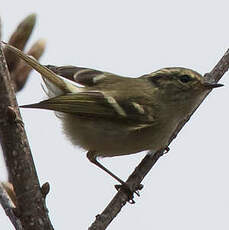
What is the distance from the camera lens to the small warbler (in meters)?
4.36

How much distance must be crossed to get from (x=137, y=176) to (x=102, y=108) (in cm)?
88

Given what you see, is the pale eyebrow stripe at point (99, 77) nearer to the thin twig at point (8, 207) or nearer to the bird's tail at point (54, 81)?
the bird's tail at point (54, 81)

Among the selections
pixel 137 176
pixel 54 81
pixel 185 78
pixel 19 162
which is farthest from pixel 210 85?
pixel 19 162

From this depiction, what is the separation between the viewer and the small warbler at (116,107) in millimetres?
4363

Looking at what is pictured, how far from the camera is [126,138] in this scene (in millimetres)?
4410

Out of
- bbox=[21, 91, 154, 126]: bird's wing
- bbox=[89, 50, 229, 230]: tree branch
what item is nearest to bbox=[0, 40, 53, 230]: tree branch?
bbox=[89, 50, 229, 230]: tree branch

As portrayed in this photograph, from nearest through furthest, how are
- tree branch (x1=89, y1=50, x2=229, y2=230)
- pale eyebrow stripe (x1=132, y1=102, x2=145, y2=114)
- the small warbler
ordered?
tree branch (x1=89, y1=50, x2=229, y2=230) → the small warbler → pale eyebrow stripe (x1=132, y1=102, x2=145, y2=114)

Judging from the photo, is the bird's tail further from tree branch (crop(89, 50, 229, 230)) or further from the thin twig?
the thin twig

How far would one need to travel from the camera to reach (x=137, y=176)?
12.4 ft

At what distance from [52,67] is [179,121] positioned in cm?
130

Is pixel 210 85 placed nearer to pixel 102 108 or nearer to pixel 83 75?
pixel 102 108

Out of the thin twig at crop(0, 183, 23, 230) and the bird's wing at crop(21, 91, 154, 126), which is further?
the bird's wing at crop(21, 91, 154, 126)

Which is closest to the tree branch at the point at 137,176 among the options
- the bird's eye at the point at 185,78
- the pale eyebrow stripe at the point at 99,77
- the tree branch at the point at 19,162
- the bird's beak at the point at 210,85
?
the bird's beak at the point at 210,85

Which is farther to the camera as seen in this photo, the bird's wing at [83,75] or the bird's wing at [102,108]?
the bird's wing at [83,75]
